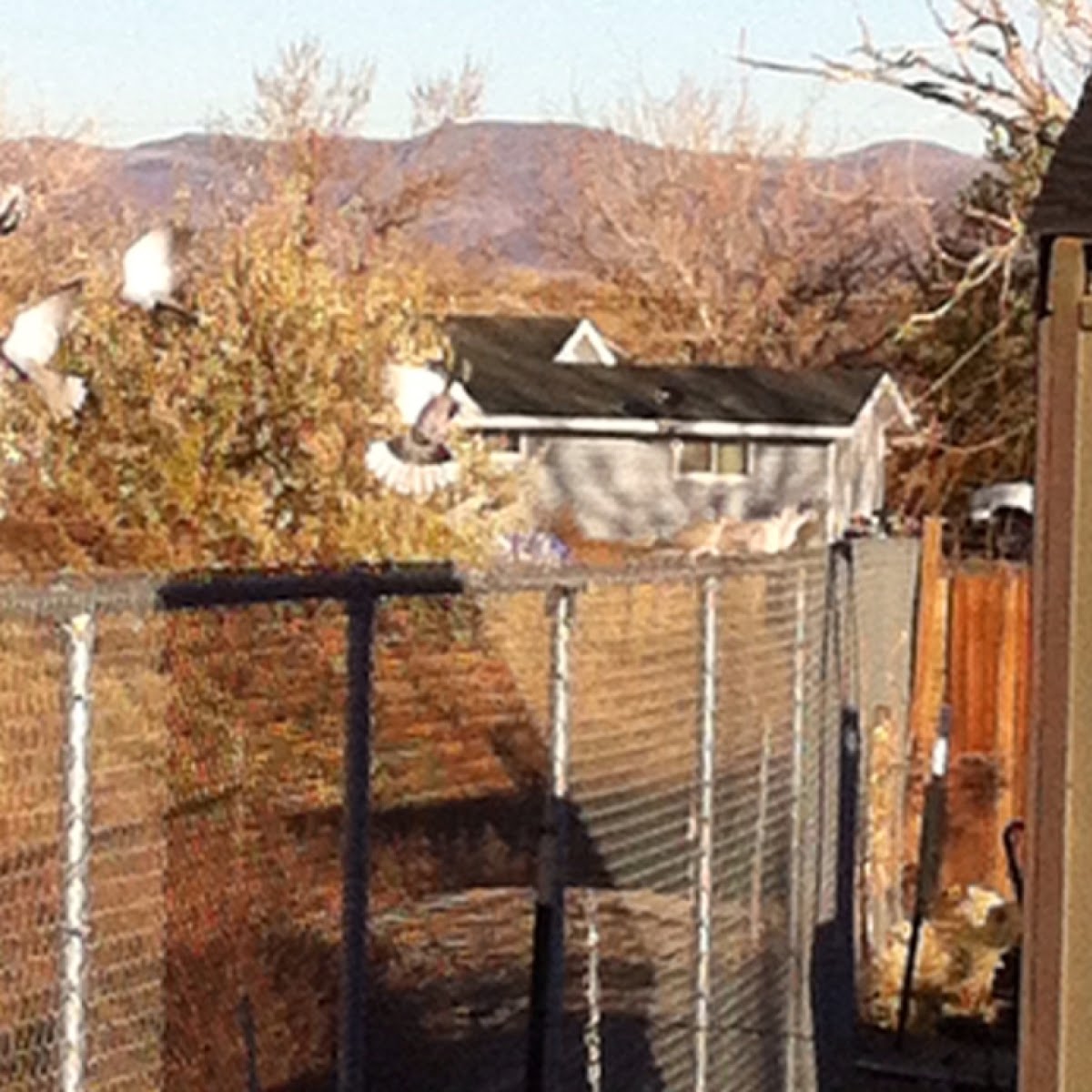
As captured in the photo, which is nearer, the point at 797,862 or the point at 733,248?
the point at 797,862

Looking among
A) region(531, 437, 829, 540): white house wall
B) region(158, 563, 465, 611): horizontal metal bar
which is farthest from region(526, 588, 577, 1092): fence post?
region(531, 437, 829, 540): white house wall

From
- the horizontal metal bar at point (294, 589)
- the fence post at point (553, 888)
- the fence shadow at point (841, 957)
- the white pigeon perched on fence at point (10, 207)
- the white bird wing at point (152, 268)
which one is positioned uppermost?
the white pigeon perched on fence at point (10, 207)

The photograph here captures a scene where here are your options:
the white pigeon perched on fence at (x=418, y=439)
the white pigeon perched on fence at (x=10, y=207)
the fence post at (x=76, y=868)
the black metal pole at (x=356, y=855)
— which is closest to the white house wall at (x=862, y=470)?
the white pigeon perched on fence at (x=418, y=439)

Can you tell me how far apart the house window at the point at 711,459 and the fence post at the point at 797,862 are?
38280 millimetres

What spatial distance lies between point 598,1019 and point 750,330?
55624mm

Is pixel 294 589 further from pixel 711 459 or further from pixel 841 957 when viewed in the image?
pixel 711 459

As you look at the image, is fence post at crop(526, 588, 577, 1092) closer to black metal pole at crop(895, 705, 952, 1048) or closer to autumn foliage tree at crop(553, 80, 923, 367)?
black metal pole at crop(895, 705, 952, 1048)

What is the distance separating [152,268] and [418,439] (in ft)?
5.80

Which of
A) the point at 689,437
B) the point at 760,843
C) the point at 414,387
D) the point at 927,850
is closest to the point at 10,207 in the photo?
the point at 414,387

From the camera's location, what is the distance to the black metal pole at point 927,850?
1139cm

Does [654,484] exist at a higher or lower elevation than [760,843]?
higher

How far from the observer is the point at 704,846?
26.0 feet

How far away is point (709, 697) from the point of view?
803 centimetres

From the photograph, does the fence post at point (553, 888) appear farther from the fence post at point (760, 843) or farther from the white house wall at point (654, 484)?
the white house wall at point (654, 484)
